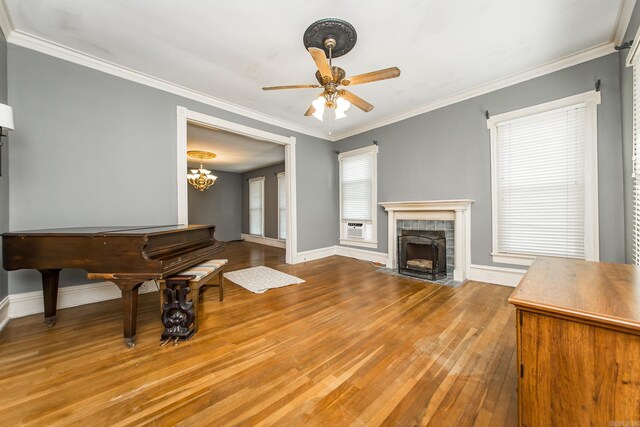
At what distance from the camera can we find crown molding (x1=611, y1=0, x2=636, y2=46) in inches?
78.2

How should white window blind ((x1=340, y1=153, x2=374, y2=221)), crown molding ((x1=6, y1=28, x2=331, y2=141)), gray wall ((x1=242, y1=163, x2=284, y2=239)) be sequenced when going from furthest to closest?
gray wall ((x1=242, y1=163, x2=284, y2=239)) → white window blind ((x1=340, y1=153, x2=374, y2=221)) → crown molding ((x1=6, y1=28, x2=331, y2=141))

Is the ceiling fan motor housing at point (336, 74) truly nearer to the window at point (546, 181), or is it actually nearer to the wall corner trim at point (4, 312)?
the window at point (546, 181)

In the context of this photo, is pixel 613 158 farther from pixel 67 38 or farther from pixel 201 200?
pixel 201 200

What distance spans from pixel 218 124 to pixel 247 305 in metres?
2.72

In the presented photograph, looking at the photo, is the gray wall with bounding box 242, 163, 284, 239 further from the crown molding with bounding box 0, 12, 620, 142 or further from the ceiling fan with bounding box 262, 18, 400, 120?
the ceiling fan with bounding box 262, 18, 400, 120

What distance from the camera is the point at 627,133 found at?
7.36 feet

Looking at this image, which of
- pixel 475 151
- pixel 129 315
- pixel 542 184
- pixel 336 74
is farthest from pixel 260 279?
pixel 542 184

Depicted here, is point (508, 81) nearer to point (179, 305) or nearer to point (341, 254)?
point (341, 254)

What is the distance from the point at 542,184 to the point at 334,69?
2.91 metres

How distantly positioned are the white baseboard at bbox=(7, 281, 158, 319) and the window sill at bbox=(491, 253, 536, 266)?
4.68 metres

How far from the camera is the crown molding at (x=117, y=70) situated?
2.32 m

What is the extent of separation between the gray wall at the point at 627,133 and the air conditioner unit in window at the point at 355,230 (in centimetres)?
336

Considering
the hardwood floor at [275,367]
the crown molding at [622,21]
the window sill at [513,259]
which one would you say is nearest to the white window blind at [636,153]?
the crown molding at [622,21]

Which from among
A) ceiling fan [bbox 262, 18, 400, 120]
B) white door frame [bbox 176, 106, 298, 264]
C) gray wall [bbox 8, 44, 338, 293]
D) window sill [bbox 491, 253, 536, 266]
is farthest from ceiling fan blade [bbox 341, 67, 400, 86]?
window sill [bbox 491, 253, 536, 266]
